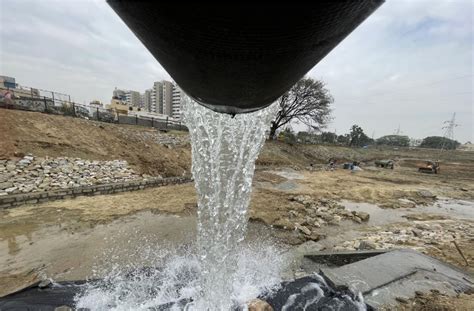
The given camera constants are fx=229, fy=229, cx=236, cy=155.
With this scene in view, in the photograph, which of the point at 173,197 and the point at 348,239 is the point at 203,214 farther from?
the point at 173,197

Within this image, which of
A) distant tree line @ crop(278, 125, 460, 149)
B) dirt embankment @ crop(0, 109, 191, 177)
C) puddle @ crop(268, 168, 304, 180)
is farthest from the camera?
distant tree line @ crop(278, 125, 460, 149)

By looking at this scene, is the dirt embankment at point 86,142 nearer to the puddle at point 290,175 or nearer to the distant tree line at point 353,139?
the puddle at point 290,175

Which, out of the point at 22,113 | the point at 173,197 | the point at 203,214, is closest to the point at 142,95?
the point at 22,113

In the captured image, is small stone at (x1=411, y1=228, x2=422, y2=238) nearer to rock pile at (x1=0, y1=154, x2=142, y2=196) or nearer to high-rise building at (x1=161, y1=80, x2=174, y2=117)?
rock pile at (x1=0, y1=154, x2=142, y2=196)

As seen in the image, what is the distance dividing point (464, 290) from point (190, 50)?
5569 millimetres

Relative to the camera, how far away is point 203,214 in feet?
13.3

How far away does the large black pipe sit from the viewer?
0.88m

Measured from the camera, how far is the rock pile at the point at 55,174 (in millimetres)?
8977

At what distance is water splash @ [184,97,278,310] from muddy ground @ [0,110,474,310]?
77.3 inches

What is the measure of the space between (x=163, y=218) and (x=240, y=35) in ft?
26.8

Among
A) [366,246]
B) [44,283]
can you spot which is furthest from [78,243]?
[366,246]

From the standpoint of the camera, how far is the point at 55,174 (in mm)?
10195

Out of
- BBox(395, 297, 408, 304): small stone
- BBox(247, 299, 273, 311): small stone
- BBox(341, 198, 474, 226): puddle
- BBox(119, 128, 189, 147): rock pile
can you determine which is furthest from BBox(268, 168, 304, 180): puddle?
BBox(247, 299, 273, 311): small stone

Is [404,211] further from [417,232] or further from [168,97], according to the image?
[168,97]
